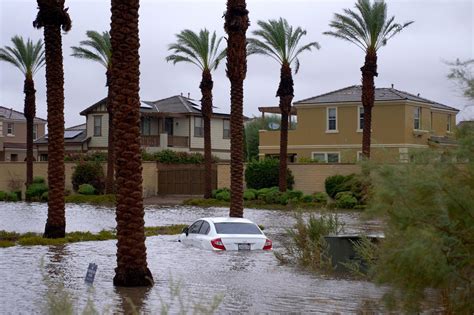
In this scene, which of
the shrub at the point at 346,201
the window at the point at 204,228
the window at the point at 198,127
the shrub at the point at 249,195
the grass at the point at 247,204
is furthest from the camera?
the window at the point at 198,127

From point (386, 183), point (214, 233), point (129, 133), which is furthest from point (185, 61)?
point (386, 183)

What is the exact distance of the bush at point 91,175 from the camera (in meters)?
57.4

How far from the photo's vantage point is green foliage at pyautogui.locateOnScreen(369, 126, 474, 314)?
375 inches

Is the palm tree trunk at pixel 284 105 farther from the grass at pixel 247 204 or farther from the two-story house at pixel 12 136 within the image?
the two-story house at pixel 12 136

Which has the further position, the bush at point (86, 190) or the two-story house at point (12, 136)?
the two-story house at point (12, 136)

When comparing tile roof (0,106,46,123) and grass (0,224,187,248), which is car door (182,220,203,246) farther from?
tile roof (0,106,46,123)

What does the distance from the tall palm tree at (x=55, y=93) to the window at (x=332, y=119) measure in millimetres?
34919

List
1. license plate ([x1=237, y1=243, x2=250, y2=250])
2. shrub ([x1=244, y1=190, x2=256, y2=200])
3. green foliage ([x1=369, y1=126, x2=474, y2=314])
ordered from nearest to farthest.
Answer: green foliage ([x1=369, y1=126, x2=474, y2=314]) < license plate ([x1=237, y1=243, x2=250, y2=250]) < shrub ([x1=244, y1=190, x2=256, y2=200])

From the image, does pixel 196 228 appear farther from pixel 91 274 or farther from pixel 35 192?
pixel 35 192

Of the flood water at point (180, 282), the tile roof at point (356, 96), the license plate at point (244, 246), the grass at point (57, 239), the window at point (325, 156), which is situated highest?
the tile roof at point (356, 96)

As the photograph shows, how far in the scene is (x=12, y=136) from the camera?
8419cm

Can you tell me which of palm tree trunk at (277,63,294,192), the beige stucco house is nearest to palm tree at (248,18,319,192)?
palm tree trunk at (277,63,294,192)

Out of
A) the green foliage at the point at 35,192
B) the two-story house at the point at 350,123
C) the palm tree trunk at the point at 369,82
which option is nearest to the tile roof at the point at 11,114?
the green foliage at the point at 35,192

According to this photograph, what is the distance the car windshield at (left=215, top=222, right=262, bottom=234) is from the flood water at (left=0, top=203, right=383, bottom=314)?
0.82 metres
